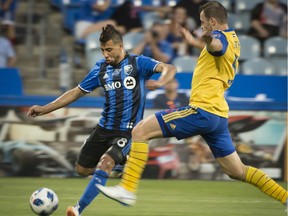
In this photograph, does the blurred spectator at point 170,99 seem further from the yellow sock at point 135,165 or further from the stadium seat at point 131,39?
the yellow sock at point 135,165

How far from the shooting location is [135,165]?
6.34 m

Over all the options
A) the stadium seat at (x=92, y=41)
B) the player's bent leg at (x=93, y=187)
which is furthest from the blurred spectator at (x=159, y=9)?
the player's bent leg at (x=93, y=187)

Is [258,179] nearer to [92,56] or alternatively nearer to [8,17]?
[92,56]

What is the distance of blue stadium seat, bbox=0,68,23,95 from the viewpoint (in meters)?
11.3

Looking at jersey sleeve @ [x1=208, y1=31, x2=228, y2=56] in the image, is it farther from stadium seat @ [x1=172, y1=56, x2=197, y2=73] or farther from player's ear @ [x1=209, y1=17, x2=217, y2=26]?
stadium seat @ [x1=172, y1=56, x2=197, y2=73]

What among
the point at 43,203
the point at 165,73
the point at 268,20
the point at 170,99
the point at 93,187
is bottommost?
the point at 43,203

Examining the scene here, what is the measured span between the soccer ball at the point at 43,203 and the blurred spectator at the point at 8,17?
272 inches

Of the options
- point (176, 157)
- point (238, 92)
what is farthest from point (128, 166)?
point (238, 92)

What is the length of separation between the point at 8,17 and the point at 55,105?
6940mm

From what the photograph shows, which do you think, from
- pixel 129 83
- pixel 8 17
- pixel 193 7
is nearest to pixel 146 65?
pixel 129 83

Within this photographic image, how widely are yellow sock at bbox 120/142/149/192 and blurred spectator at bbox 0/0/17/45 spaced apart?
7.43 metres

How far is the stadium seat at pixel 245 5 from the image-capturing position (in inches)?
558

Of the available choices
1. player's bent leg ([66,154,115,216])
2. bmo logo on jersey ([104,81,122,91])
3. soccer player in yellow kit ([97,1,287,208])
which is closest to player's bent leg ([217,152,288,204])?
soccer player in yellow kit ([97,1,287,208])

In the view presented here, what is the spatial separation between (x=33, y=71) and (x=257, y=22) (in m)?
4.23
